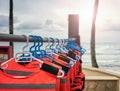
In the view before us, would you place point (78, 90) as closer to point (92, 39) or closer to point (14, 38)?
point (14, 38)

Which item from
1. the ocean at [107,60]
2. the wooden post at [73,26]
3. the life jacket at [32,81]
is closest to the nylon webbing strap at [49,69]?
the life jacket at [32,81]

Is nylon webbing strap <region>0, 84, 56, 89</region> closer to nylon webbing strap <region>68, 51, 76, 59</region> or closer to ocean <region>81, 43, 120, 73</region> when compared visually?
nylon webbing strap <region>68, 51, 76, 59</region>

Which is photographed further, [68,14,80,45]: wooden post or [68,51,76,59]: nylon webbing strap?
[68,14,80,45]: wooden post

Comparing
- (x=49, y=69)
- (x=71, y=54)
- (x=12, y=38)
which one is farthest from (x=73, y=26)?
(x=49, y=69)

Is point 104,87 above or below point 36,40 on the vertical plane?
below

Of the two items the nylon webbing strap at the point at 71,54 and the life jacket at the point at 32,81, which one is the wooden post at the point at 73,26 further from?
the life jacket at the point at 32,81

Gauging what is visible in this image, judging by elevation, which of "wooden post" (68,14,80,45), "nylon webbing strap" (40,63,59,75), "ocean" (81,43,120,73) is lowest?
"ocean" (81,43,120,73)

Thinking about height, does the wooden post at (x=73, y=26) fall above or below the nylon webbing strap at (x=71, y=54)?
above

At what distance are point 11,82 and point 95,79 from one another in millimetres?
6962

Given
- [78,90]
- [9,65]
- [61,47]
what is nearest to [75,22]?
[61,47]

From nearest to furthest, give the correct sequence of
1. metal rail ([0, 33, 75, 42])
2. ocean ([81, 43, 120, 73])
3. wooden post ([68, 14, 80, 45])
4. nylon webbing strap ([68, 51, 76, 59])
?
1. metal rail ([0, 33, 75, 42])
2. nylon webbing strap ([68, 51, 76, 59])
3. wooden post ([68, 14, 80, 45])
4. ocean ([81, 43, 120, 73])

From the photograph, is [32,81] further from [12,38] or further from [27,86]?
[12,38]

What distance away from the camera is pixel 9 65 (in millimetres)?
1860

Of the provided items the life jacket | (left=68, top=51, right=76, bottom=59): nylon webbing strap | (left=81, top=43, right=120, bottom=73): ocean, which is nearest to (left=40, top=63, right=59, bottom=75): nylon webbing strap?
the life jacket
